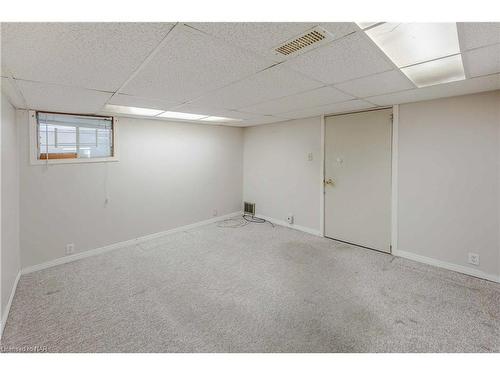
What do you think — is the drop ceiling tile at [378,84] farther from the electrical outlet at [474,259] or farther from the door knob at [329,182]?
the electrical outlet at [474,259]

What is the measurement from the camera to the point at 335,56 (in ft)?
5.12

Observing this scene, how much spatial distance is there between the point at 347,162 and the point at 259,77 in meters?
2.46

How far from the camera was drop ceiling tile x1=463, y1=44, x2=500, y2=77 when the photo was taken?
1538 mm

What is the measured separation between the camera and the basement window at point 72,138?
301 cm

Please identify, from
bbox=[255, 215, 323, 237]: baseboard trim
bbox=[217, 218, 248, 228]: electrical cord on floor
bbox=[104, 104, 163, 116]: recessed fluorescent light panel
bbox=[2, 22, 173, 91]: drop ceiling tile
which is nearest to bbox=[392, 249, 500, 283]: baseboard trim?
bbox=[255, 215, 323, 237]: baseboard trim

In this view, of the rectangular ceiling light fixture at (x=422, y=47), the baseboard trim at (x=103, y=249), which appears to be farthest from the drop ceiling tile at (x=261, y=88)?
the baseboard trim at (x=103, y=249)

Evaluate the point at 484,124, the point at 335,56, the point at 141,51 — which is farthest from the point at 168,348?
the point at 484,124

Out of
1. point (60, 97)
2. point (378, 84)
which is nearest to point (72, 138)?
point (60, 97)

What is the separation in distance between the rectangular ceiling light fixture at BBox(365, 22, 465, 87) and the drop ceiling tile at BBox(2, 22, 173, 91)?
1.26 metres

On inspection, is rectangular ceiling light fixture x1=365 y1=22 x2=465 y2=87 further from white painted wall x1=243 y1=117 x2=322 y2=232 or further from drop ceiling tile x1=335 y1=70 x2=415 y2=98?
white painted wall x1=243 y1=117 x2=322 y2=232

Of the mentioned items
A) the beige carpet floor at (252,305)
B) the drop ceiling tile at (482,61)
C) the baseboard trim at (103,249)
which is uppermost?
the drop ceiling tile at (482,61)

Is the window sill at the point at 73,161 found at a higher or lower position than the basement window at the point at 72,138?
lower

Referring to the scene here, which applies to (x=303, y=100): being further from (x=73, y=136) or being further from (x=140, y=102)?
(x=73, y=136)

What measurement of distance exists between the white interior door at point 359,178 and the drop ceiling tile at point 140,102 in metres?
2.60
